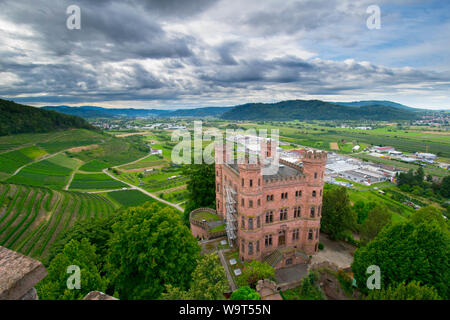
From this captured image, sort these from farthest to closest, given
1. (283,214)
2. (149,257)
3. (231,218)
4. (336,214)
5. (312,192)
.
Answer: (336,214)
(231,218)
(283,214)
(312,192)
(149,257)

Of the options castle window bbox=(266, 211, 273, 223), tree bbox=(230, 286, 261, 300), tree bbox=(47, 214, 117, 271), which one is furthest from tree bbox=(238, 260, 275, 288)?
tree bbox=(47, 214, 117, 271)

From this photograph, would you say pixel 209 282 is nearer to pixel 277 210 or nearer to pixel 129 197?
pixel 277 210

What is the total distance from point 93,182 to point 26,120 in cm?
8245

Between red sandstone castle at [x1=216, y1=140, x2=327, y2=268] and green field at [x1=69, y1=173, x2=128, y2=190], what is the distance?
261ft

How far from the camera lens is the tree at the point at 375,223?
4006 centimetres

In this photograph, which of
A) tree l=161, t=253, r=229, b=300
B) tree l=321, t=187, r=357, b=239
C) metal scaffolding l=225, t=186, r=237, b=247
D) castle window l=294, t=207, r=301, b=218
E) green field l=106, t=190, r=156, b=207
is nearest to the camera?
tree l=161, t=253, r=229, b=300

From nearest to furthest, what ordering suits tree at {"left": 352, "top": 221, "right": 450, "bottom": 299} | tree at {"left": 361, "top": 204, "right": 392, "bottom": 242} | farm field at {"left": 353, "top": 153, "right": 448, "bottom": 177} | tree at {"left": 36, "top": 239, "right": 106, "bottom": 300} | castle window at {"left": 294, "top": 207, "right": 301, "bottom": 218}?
tree at {"left": 36, "top": 239, "right": 106, "bottom": 300} < tree at {"left": 352, "top": 221, "right": 450, "bottom": 299} < castle window at {"left": 294, "top": 207, "right": 301, "bottom": 218} < tree at {"left": 361, "top": 204, "right": 392, "bottom": 242} < farm field at {"left": 353, "top": 153, "right": 448, "bottom": 177}

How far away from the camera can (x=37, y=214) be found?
57.5m

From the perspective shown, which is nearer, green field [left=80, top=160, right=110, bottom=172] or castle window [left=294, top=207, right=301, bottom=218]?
castle window [left=294, top=207, right=301, bottom=218]

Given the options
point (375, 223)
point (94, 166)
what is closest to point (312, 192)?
point (375, 223)

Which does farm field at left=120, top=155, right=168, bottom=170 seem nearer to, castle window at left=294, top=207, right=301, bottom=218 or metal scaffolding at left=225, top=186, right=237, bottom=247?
metal scaffolding at left=225, top=186, right=237, bottom=247

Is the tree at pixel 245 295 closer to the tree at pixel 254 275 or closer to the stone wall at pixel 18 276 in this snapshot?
the tree at pixel 254 275

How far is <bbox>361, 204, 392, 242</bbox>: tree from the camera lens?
1577 inches
